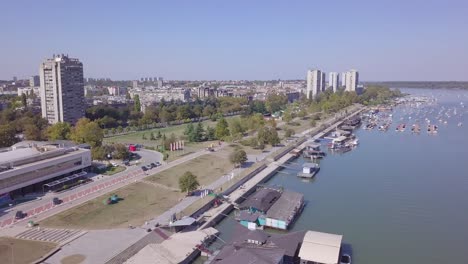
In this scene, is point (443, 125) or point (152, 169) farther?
point (443, 125)

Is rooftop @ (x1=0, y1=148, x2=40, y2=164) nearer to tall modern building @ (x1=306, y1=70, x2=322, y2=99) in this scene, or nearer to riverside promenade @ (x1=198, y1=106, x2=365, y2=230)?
riverside promenade @ (x1=198, y1=106, x2=365, y2=230)

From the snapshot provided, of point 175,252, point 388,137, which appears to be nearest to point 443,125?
point 388,137

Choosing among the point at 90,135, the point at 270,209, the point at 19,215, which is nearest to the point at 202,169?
the point at 270,209

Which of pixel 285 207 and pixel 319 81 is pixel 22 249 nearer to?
pixel 285 207

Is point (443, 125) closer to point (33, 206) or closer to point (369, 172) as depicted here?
point (369, 172)

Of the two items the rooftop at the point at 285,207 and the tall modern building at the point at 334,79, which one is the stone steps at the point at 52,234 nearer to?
the rooftop at the point at 285,207

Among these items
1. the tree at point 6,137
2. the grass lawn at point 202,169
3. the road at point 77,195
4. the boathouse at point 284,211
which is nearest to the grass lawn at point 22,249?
the road at point 77,195
